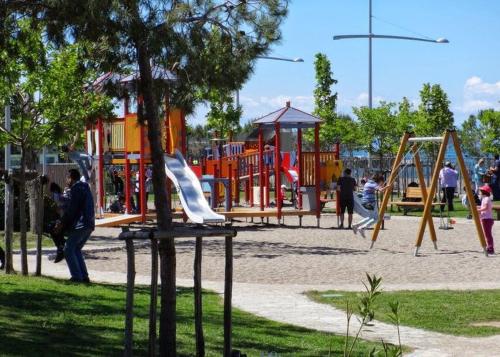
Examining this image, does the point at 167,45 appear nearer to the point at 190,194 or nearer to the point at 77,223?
the point at 77,223

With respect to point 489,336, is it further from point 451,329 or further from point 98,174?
point 98,174

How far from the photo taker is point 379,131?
166 feet

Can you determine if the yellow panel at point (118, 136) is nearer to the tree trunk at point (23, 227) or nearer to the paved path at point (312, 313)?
the paved path at point (312, 313)

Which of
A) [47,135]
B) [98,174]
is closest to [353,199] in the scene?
[98,174]

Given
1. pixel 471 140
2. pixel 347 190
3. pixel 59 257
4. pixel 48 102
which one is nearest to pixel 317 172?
pixel 347 190

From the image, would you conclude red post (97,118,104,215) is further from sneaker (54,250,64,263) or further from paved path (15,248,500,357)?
paved path (15,248,500,357)

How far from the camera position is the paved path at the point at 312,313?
1066 centimetres

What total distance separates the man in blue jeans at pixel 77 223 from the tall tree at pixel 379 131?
34.9 metres

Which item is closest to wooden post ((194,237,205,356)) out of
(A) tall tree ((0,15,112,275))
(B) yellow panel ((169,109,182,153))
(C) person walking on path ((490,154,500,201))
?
(A) tall tree ((0,15,112,275))

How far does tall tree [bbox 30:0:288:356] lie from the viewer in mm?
8719

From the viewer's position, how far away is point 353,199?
29.6 m

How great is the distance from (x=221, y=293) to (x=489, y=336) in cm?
483

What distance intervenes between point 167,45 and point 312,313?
538cm

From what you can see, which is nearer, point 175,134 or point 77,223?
point 77,223
